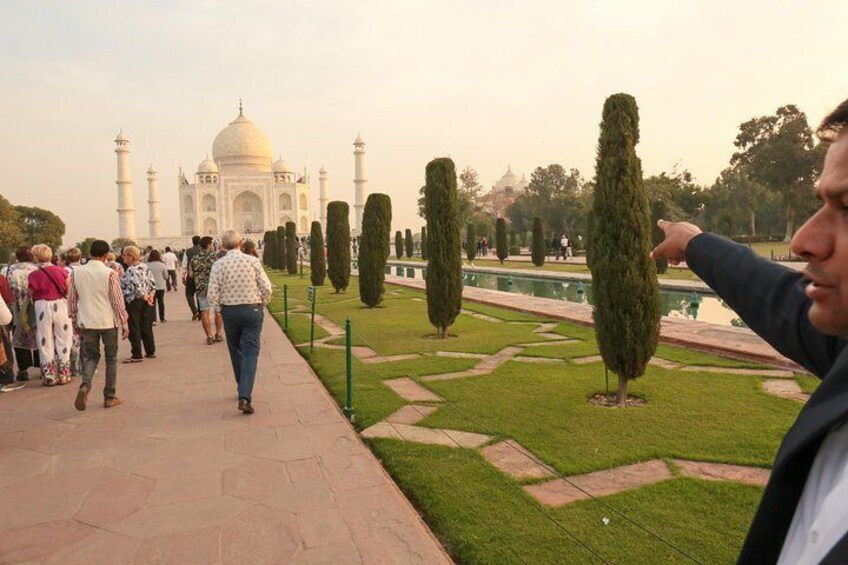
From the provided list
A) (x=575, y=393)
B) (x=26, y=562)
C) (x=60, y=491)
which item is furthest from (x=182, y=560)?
(x=575, y=393)

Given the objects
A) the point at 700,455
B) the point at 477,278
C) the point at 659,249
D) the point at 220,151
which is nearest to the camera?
the point at 659,249

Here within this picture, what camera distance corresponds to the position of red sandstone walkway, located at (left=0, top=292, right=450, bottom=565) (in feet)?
8.54

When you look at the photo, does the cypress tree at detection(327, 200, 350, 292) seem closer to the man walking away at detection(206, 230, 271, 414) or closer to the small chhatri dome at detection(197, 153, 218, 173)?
the man walking away at detection(206, 230, 271, 414)

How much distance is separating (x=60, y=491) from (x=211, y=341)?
5111mm

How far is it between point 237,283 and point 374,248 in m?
7.79

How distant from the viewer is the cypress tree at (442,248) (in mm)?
8289

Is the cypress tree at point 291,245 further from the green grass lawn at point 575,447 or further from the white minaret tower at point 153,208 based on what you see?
the white minaret tower at point 153,208

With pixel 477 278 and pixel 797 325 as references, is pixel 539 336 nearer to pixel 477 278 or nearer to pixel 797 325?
pixel 797 325

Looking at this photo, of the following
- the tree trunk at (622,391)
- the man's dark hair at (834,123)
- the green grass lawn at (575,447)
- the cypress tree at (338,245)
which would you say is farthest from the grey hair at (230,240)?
the cypress tree at (338,245)

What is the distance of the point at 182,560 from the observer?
98.8 inches

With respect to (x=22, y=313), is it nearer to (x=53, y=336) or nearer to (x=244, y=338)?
(x=53, y=336)

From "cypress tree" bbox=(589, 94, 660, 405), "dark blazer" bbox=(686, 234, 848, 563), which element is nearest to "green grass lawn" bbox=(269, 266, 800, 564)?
"cypress tree" bbox=(589, 94, 660, 405)

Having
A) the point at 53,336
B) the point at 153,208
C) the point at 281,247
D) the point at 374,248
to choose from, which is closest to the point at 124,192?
the point at 153,208

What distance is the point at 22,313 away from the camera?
20.2ft
